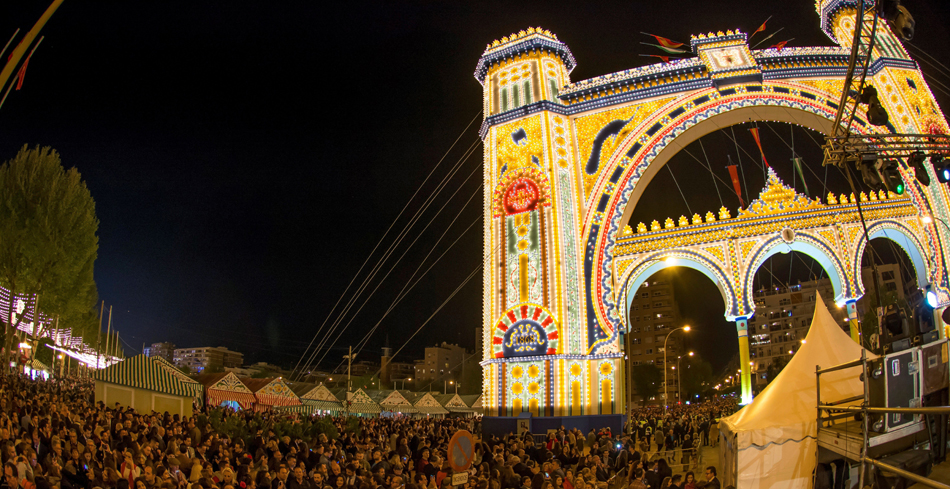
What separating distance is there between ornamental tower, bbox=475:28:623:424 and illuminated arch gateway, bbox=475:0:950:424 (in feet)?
0.17

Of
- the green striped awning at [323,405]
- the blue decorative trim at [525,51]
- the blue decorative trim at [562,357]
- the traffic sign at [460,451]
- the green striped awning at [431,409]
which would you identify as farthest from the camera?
the green striped awning at [431,409]

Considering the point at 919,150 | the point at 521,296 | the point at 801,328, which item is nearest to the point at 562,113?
the point at 521,296

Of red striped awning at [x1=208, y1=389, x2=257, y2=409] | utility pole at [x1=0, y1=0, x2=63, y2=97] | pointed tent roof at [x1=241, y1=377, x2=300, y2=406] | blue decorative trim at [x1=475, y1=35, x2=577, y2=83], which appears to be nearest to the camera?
utility pole at [x1=0, y1=0, x2=63, y2=97]

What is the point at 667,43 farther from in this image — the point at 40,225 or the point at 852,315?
the point at 40,225

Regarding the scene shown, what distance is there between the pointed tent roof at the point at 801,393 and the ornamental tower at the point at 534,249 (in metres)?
11.0

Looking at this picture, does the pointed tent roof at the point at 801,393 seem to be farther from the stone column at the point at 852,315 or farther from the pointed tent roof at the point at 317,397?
the pointed tent roof at the point at 317,397

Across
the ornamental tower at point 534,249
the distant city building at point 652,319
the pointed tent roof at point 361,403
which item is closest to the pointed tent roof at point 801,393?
the ornamental tower at point 534,249

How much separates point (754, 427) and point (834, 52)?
62.5 ft

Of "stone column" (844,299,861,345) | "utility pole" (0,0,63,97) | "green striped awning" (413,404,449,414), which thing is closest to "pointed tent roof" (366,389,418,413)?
"green striped awning" (413,404,449,414)

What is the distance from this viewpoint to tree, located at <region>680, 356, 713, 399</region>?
253 feet

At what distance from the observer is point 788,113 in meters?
22.7

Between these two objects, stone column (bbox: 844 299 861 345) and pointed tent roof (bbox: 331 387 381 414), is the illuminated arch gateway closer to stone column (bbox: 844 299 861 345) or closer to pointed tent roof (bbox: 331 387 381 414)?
stone column (bbox: 844 299 861 345)

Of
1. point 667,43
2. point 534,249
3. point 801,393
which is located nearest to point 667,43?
point 667,43

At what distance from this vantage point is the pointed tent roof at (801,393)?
351 inches
